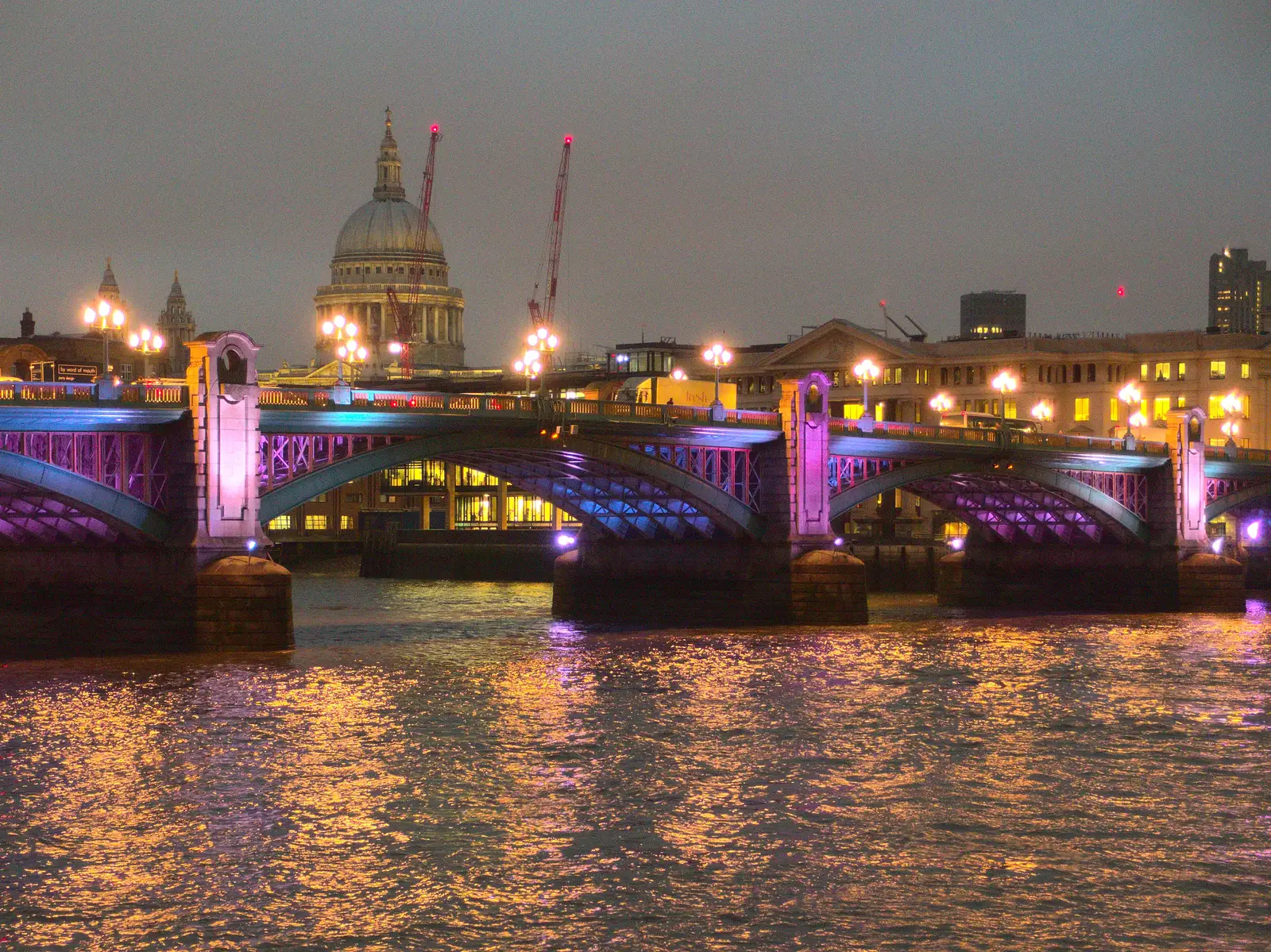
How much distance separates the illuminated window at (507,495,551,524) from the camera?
162375 millimetres

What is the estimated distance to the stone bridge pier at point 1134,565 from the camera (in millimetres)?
98000

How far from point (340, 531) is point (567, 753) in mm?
126621

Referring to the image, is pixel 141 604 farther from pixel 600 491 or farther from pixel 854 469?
pixel 854 469

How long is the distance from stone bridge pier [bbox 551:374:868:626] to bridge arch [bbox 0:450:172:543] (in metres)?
25.8

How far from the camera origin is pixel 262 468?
64.7 meters

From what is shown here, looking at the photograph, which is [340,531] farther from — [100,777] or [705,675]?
[100,777]

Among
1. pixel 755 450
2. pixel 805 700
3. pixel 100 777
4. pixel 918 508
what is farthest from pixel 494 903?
pixel 918 508

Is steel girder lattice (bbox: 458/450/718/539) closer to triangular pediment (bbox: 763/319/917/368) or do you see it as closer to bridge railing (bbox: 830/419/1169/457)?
bridge railing (bbox: 830/419/1169/457)

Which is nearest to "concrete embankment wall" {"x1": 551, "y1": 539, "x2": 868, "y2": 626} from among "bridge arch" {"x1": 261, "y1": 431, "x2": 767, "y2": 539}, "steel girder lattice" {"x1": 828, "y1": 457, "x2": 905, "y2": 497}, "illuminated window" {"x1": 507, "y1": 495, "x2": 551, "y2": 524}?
"bridge arch" {"x1": 261, "y1": 431, "x2": 767, "y2": 539}

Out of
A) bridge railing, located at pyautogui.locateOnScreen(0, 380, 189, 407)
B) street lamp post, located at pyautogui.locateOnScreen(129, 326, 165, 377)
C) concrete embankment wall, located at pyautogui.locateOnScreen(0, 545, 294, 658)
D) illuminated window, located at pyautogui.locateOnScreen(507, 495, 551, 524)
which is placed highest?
street lamp post, located at pyautogui.locateOnScreen(129, 326, 165, 377)

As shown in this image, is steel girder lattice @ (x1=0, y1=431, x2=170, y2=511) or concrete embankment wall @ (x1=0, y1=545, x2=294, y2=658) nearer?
steel girder lattice @ (x1=0, y1=431, x2=170, y2=511)

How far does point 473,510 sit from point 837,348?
33266mm

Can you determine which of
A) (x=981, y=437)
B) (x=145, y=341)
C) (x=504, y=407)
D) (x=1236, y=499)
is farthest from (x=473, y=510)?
(x=145, y=341)

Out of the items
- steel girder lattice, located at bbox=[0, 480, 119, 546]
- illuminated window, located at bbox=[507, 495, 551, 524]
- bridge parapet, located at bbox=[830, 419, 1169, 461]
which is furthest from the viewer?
illuminated window, located at bbox=[507, 495, 551, 524]
